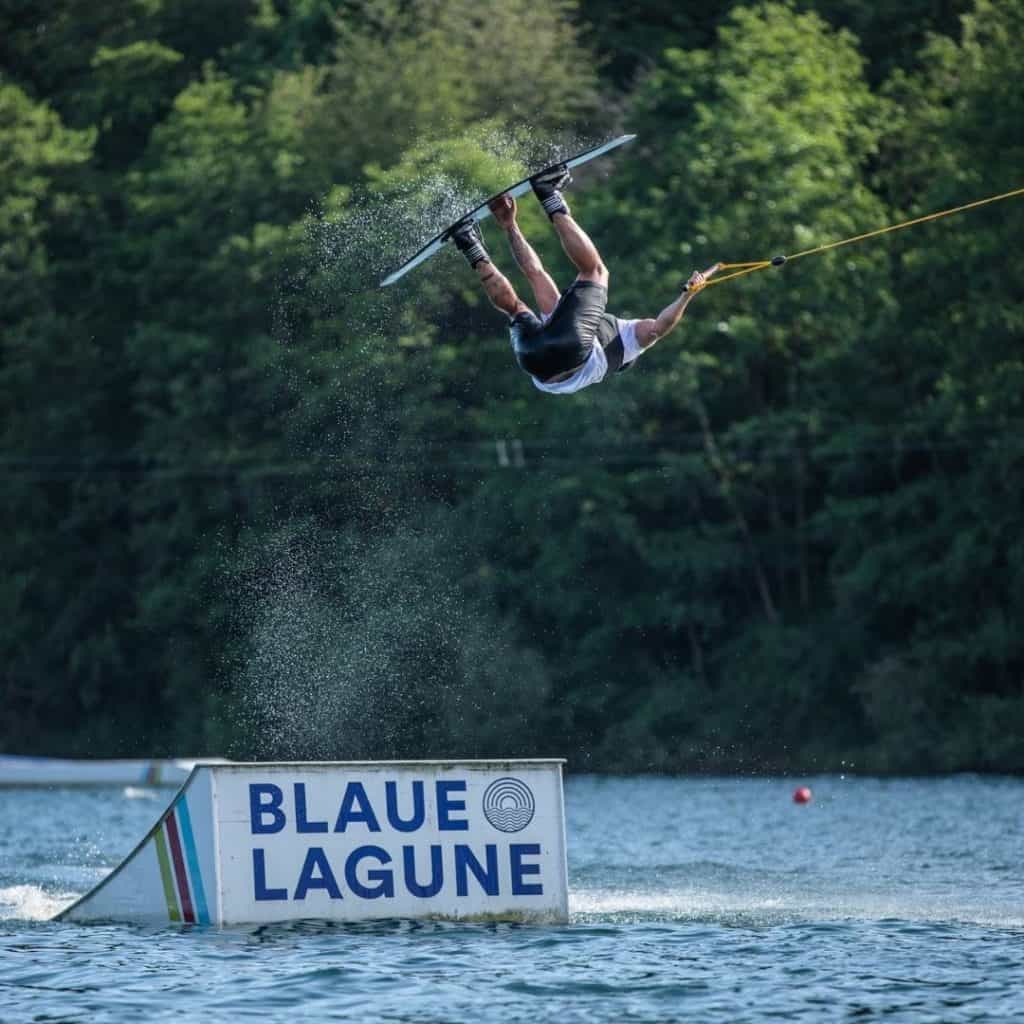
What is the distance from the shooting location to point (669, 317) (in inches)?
529

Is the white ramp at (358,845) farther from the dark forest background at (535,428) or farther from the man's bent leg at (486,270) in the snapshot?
the dark forest background at (535,428)

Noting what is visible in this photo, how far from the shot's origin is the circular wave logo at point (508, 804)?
1445 cm

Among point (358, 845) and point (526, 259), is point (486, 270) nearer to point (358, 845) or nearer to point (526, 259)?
point (526, 259)

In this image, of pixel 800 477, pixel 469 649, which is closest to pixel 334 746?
pixel 469 649

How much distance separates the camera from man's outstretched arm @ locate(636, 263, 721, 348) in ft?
42.9

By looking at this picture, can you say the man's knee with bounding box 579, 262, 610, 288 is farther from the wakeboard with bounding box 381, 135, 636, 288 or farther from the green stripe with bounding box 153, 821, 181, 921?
the green stripe with bounding box 153, 821, 181, 921

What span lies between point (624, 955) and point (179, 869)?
3.07 metres

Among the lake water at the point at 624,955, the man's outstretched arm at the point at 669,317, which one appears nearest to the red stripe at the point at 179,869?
the lake water at the point at 624,955

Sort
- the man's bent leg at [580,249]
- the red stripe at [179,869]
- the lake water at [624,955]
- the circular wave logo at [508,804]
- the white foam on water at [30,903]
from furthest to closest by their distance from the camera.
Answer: the white foam on water at [30,903], the circular wave logo at [508,804], the red stripe at [179,869], the man's bent leg at [580,249], the lake water at [624,955]

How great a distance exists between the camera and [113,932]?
14500mm

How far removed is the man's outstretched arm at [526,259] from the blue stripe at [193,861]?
4.03m

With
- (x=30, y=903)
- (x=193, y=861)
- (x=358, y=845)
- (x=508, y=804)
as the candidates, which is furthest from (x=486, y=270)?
(x=30, y=903)

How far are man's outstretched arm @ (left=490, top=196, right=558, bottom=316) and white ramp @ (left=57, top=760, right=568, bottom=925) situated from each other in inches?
124

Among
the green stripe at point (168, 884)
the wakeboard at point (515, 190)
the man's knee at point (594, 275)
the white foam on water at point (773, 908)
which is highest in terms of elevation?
the wakeboard at point (515, 190)
